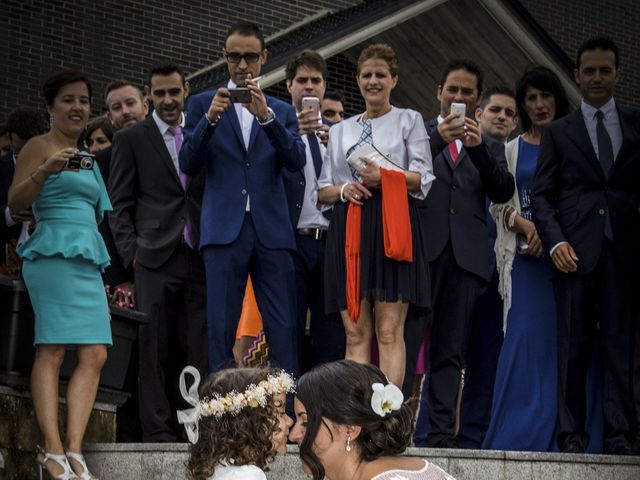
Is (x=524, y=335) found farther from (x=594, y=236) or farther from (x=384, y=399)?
(x=384, y=399)

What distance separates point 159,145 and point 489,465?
9.72 ft

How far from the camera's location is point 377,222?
7660 mm

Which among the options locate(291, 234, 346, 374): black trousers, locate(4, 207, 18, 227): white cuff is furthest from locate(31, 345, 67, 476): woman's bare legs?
locate(291, 234, 346, 374): black trousers

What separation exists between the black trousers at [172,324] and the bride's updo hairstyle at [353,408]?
385 centimetres

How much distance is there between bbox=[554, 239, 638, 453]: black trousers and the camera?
739 centimetres

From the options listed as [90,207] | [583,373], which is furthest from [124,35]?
[583,373]

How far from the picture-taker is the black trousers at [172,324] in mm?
8086

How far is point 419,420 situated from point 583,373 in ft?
3.81

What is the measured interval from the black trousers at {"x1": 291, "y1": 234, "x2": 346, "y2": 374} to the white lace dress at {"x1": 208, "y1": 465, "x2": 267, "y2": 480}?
2911 mm

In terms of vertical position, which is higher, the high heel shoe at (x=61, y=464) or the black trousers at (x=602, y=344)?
the black trousers at (x=602, y=344)

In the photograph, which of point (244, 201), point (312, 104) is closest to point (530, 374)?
point (244, 201)

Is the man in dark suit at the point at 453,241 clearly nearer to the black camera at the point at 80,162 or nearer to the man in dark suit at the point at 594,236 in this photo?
the man in dark suit at the point at 594,236

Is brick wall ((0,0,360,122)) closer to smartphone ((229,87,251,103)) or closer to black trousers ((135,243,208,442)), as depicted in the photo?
black trousers ((135,243,208,442))

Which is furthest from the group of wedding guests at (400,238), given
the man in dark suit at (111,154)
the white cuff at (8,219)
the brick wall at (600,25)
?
the brick wall at (600,25)
